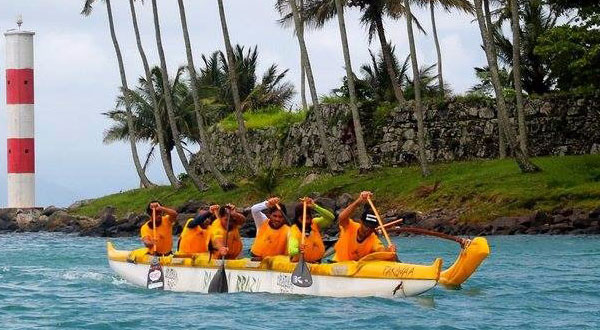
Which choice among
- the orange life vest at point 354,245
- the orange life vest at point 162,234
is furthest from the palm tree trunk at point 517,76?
the orange life vest at point 354,245

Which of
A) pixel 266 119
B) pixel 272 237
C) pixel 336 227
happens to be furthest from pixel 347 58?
pixel 272 237

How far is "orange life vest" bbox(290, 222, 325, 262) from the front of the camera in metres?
26.8

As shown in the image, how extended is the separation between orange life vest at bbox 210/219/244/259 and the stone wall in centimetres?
2650

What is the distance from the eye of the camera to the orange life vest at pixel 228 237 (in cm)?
2831

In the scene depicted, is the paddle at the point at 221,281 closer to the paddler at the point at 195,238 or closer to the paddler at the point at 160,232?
the paddler at the point at 195,238

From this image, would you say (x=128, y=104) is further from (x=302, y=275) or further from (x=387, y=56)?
(x=302, y=275)

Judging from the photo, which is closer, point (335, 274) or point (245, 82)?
point (335, 274)

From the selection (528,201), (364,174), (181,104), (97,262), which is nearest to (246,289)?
(97,262)

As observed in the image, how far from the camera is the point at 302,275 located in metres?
26.3

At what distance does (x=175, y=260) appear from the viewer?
2906 cm

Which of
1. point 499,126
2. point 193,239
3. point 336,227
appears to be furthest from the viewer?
point 499,126

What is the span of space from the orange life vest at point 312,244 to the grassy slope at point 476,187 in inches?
727

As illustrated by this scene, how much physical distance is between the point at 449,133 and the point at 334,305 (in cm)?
3064

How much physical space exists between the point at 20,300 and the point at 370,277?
24.5 ft
